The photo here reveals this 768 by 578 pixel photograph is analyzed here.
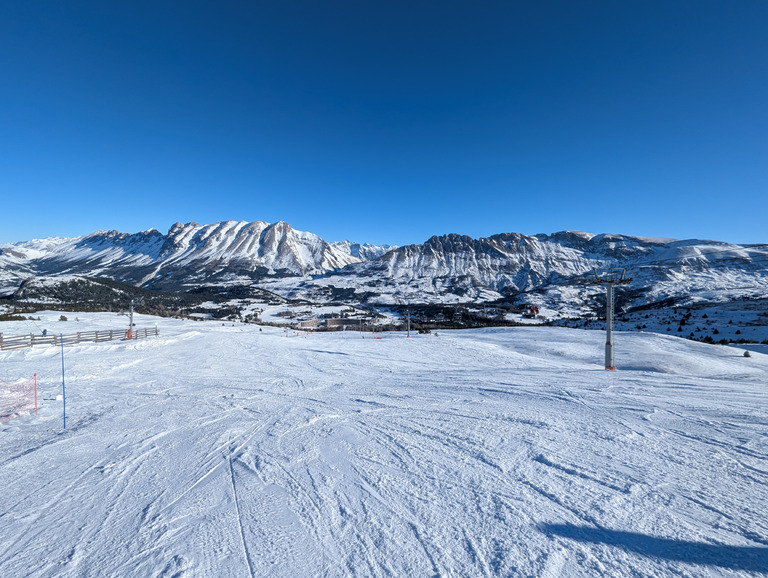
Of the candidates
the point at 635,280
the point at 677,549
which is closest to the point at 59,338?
the point at 677,549

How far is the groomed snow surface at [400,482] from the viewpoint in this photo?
341 centimetres

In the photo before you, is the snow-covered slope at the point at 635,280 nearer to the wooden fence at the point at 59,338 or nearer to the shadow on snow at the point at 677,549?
the shadow on snow at the point at 677,549

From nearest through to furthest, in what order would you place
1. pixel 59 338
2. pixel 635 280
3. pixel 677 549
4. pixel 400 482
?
pixel 677 549 < pixel 400 482 < pixel 59 338 < pixel 635 280

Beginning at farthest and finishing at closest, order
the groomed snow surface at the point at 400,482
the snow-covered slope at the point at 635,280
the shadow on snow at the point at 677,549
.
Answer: the snow-covered slope at the point at 635,280 < the groomed snow surface at the point at 400,482 < the shadow on snow at the point at 677,549

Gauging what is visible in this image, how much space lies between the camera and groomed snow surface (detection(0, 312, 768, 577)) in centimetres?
341

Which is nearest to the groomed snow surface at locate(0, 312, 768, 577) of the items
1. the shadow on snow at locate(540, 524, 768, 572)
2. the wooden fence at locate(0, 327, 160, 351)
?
the shadow on snow at locate(540, 524, 768, 572)

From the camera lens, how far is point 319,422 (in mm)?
7879

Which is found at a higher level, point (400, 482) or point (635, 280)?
point (635, 280)

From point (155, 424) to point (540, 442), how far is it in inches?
355

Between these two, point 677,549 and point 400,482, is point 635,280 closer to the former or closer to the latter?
point 677,549

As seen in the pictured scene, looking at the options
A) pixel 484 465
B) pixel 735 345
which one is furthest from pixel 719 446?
pixel 735 345

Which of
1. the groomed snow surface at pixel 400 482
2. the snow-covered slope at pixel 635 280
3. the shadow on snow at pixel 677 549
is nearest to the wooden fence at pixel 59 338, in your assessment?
the groomed snow surface at pixel 400 482

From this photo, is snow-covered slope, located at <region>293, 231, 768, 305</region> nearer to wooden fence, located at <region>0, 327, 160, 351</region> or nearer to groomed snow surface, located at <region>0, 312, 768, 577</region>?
groomed snow surface, located at <region>0, 312, 768, 577</region>

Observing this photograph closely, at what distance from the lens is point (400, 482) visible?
491 cm
